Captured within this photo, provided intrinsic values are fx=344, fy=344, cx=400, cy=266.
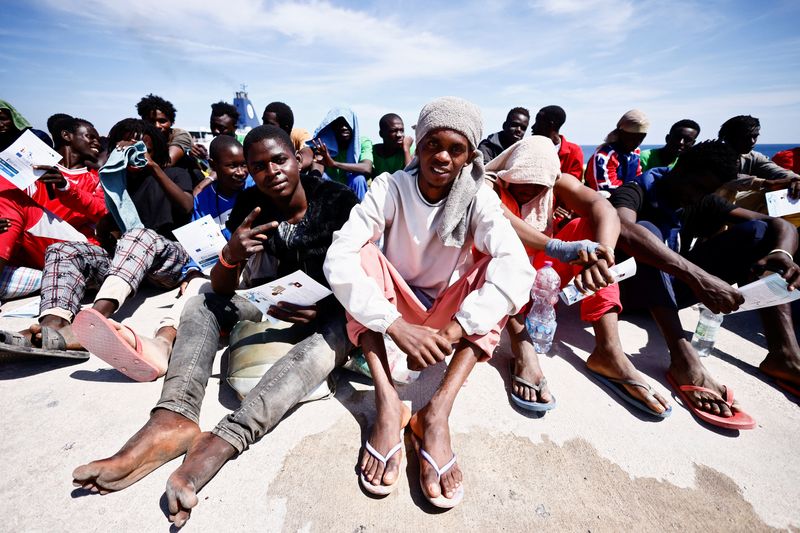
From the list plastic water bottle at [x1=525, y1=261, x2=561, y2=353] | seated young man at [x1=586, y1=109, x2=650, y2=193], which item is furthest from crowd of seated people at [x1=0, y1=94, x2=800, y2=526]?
seated young man at [x1=586, y1=109, x2=650, y2=193]

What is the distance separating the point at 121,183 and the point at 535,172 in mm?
3278

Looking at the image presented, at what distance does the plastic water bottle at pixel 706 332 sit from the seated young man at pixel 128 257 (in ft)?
13.5

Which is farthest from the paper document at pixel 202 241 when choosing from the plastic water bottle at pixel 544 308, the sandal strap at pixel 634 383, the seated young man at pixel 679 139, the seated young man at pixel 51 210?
the seated young man at pixel 679 139

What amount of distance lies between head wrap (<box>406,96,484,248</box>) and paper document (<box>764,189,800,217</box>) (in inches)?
122

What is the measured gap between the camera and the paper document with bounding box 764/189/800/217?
309 centimetres

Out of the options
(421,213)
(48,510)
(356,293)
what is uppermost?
(421,213)

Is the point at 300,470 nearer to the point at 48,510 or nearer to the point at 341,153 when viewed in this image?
the point at 48,510

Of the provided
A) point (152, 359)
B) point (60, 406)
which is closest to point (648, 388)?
point (152, 359)

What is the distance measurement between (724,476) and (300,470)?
1.91m

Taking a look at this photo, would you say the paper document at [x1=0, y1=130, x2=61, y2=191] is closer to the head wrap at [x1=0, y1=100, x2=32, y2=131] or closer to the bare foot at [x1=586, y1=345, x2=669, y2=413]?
the head wrap at [x1=0, y1=100, x2=32, y2=131]

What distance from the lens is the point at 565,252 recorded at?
2.04 metres

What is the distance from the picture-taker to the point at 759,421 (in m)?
1.90

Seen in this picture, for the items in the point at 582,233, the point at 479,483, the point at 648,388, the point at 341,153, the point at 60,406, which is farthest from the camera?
the point at 341,153

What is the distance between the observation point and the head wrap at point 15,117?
3.35 metres
